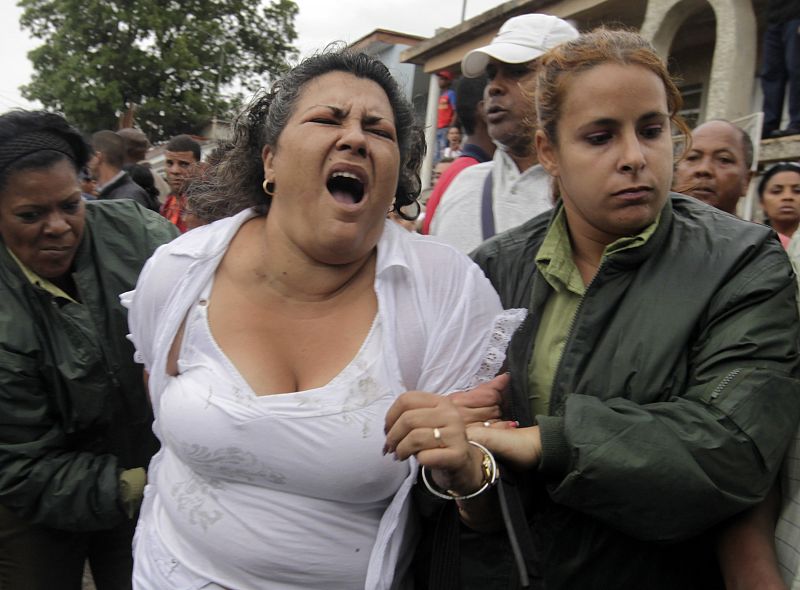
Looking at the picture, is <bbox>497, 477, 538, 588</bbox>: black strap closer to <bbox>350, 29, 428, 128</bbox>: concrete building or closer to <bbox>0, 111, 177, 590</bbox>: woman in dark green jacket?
<bbox>0, 111, 177, 590</bbox>: woman in dark green jacket

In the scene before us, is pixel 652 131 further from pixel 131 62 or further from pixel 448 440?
pixel 131 62

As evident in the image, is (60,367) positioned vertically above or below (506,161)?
below

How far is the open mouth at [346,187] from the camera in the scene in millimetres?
1958

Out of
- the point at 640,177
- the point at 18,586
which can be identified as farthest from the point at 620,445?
the point at 18,586

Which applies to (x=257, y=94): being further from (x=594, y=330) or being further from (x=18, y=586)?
(x=18, y=586)

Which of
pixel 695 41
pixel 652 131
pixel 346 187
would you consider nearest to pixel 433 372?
pixel 346 187

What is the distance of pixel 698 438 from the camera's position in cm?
144

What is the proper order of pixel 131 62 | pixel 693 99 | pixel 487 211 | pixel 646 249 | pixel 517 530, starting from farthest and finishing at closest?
pixel 131 62 < pixel 693 99 < pixel 487 211 < pixel 646 249 < pixel 517 530

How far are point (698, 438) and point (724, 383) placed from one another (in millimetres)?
126

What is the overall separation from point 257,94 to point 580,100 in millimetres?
975

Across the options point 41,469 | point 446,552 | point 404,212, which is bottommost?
point 41,469

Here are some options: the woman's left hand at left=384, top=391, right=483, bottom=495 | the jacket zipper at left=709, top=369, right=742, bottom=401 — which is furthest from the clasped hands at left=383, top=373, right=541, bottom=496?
the jacket zipper at left=709, top=369, right=742, bottom=401

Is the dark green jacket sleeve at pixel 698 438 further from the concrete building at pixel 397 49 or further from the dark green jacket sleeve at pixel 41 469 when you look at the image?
the concrete building at pixel 397 49

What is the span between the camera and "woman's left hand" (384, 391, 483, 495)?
1499mm
